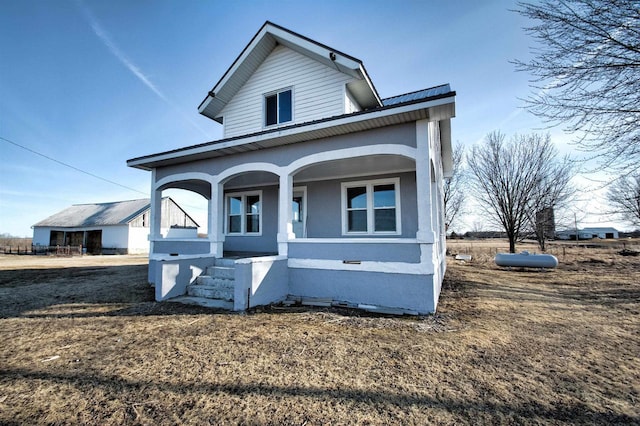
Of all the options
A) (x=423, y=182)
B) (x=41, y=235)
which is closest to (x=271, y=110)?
(x=423, y=182)

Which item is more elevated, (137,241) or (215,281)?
(137,241)

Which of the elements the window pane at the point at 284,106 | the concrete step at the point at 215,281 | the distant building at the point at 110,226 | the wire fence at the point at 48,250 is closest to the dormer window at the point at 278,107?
the window pane at the point at 284,106

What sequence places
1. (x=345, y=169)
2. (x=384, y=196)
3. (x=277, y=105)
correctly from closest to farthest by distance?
(x=345, y=169) < (x=384, y=196) < (x=277, y=105)

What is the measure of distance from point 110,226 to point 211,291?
91.6ft

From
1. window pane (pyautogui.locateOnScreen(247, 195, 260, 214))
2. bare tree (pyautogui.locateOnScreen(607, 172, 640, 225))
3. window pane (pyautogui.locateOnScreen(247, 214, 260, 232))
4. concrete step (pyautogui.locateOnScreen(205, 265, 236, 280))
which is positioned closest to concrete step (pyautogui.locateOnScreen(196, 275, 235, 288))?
concrete step (pyautogui.locateOnScreen(205, 265, 236, 280))

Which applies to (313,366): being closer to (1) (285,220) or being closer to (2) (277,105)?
(1) (285,220)

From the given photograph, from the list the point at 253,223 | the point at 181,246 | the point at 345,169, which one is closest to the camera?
the point at 345,169

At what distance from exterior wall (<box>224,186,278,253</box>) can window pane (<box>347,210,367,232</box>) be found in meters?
2.85

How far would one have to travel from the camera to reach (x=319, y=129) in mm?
6066

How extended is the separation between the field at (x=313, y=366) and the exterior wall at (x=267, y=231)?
4.33 metres

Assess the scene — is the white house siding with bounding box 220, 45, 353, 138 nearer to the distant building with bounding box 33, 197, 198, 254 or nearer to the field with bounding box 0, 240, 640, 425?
the field with bounding box 0, 240, 640, 425

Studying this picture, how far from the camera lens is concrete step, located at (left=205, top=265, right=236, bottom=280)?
6812 millimetres

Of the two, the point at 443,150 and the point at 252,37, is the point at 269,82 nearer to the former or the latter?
the point at 252,37

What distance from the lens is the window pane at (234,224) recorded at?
418 inches
